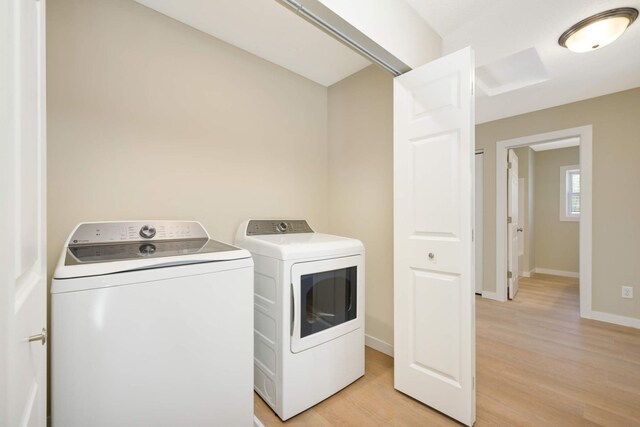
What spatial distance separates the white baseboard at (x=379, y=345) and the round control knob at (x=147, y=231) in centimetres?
188

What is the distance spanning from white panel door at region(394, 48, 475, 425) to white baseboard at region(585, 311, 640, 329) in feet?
8.49

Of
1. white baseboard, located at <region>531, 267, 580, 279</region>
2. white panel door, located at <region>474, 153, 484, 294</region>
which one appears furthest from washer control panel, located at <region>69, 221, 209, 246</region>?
white baseboard, located at <region>531, 267, 580, 279</region>

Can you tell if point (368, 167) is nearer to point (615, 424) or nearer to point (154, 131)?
point (154, 131)

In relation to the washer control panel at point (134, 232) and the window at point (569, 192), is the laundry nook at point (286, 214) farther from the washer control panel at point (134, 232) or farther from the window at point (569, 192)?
the window at point (569, 192)

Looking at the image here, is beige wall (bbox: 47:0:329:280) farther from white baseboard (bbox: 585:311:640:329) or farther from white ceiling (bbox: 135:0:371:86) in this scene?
white baseboard (bbox: 585:311:640:329)

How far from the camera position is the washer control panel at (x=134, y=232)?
1370mm

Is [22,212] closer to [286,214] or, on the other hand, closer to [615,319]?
[286,214]

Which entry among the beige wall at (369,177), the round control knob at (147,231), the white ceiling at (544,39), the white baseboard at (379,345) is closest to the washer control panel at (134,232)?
the round control knob at (147,231)

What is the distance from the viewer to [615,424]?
1.45 metres

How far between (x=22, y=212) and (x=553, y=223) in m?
6.78

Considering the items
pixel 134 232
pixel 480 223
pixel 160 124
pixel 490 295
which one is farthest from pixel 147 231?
pixel 490 295

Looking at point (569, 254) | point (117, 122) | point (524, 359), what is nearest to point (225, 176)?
point (117, 122)

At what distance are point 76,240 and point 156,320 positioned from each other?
72cm

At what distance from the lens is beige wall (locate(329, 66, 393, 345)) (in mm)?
2195
